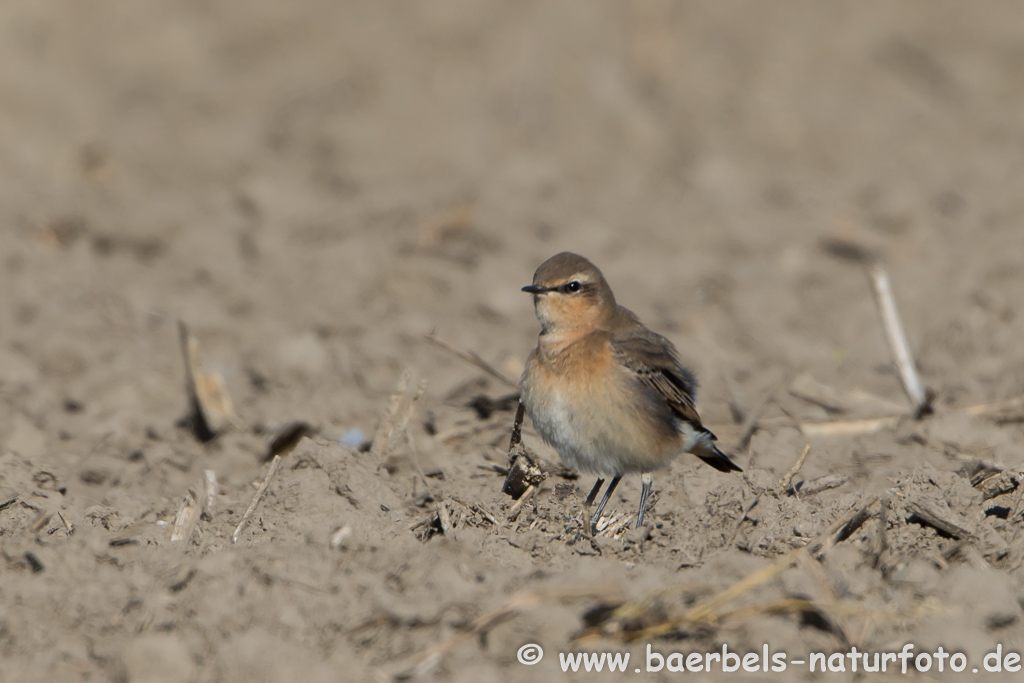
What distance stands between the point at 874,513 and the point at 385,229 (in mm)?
6309

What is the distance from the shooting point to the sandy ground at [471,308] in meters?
4.45

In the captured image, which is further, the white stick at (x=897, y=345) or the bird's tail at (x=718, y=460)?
the white stick at (x=897, y=345)

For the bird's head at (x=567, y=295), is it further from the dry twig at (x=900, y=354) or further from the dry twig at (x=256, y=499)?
the dry twig at (x=900, y=354)

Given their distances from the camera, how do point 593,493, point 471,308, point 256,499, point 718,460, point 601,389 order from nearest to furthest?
point 256,499 < point 601,389 < point 593,493 < point 718,460 < point 471,308

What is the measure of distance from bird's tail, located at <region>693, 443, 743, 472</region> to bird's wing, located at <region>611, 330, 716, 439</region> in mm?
103

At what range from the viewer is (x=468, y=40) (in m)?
13.9

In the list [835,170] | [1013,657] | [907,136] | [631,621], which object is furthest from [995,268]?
[631,621]

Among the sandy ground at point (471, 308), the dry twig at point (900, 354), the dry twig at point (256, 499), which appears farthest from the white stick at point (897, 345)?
the dry twig at point (256, 499)

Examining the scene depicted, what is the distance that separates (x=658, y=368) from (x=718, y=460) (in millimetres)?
592

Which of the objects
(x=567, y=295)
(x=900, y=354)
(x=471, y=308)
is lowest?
(x=471, y=308)

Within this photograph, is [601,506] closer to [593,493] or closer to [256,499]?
[593,493]

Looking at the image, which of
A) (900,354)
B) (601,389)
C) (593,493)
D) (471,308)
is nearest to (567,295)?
(601,389)

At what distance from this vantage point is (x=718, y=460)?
20.3 feet

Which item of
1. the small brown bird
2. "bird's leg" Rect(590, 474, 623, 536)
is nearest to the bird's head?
the small brown bird
